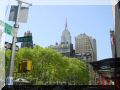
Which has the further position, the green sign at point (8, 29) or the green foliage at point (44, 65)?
the green foliage at point (44, 65)

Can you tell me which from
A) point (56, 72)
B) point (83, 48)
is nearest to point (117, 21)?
point (56, 72)

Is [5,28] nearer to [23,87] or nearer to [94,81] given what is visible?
[23,87]

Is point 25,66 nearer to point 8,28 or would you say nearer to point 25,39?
point 25,39

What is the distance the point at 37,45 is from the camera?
51531 mm

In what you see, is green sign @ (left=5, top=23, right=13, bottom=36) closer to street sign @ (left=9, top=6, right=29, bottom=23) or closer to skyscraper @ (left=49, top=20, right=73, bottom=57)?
street sign @ (left=9, top=6, right=29, bottom=23)

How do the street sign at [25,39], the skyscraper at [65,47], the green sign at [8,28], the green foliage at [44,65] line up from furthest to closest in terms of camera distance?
the skyscraper at [65,47]
the green foliage at [44,65]
the street sign at [25,39]
the green sign at [8,28]

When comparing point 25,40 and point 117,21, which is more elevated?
point 117,21

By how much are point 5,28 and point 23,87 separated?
34.5 feet

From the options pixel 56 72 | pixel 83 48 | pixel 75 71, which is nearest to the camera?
pixel 56 72

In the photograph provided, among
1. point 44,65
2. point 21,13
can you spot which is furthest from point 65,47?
Result: point 21,13

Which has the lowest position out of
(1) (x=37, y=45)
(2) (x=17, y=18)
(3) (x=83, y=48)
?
(2) (x=17, y=18)

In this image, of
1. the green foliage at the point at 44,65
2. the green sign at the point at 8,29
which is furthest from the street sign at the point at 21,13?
the green foliage at the point at 44,65

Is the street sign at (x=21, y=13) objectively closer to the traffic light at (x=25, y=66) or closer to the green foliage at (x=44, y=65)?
the traffic light at (x=25, y=66)

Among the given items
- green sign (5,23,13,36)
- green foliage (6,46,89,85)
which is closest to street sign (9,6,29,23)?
green sign (5,23,13,36)
